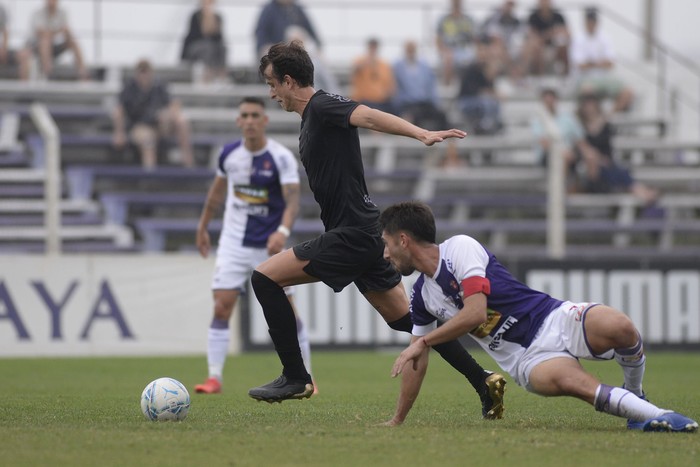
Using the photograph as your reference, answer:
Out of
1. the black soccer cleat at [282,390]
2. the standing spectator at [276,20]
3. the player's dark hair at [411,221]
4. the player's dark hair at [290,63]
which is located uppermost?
the standing spectator at [276,20]

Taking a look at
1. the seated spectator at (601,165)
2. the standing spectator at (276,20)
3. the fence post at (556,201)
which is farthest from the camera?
the standing spectator at (276,20)

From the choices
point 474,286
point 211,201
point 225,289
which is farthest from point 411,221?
point 211,201

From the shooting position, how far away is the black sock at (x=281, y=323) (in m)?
8.16

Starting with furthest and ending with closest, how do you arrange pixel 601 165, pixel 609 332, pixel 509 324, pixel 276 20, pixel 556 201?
pixel 276 20, pixel 601 165, pixel 556 201, pixel 509 324, pixel 609 332

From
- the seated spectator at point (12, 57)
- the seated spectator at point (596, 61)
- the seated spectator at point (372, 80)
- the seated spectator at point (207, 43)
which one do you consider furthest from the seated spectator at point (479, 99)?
the seated spectator at point (12, 57)

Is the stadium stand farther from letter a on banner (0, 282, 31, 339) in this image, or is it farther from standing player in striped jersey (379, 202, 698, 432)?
standing player in striped jersey (379, 202, 698, 432)

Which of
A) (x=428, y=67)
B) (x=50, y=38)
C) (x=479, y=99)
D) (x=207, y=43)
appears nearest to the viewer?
(x=50, y=38)

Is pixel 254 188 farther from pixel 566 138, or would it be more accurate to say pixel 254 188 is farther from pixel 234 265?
pixel 566 138

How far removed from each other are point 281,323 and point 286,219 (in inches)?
122

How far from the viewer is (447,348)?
823 centimetres

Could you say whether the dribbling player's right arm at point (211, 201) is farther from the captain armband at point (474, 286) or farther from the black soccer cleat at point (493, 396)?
the captain armband at point (474, 286)

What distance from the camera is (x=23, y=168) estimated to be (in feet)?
63.7

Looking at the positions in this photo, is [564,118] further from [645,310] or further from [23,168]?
[23,168]

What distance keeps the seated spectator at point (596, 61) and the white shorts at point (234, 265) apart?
595 inches
